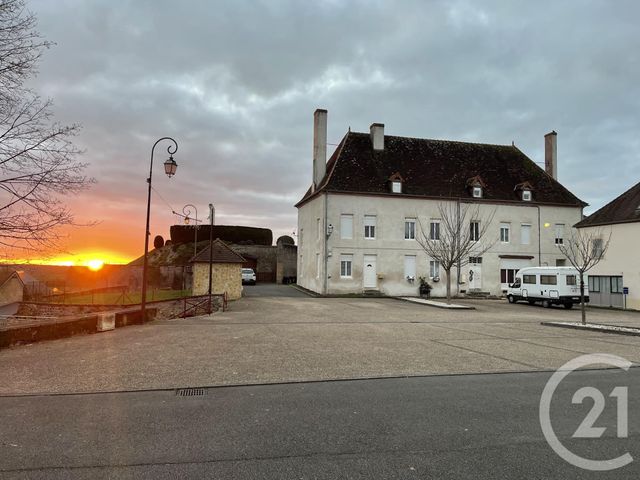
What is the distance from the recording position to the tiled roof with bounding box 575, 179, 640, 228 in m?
29.8

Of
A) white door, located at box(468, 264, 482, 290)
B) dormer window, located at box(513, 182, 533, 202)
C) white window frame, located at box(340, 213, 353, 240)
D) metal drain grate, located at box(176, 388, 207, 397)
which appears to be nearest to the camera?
metal drain grate, located at box(176, 388, 207, 397)

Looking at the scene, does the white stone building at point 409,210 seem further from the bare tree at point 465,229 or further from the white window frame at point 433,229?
the bare tree at point 465,229

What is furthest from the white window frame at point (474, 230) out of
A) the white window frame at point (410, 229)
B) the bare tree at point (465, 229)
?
the white window frame at point (410, 229)

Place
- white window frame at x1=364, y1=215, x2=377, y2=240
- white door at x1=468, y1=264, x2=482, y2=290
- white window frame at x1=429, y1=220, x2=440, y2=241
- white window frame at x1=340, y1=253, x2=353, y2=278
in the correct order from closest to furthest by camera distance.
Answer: white window frame at x1=340, y1=253, x2=353, y2=278 < white window frame at x1=364, y1=215, x2=377, y2=240 < white window frame at x1=429, y1=220, x2=440, y2=241 < white door at x1=468, y1=264, x2=482, y2=290

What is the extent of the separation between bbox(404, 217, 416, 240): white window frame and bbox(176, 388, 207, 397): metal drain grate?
99.5 ft

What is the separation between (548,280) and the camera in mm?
29594

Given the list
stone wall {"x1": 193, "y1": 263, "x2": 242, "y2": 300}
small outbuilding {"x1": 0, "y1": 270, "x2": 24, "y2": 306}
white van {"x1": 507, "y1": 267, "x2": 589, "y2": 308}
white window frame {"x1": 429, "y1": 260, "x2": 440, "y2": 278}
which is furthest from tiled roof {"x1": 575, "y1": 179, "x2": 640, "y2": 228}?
small outbuilding {"x1": 0, "y1": 270, "x2": 24, "y2": 306}

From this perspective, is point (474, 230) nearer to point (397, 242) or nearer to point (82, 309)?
point (397, 242)

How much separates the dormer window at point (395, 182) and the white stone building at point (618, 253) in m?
13.1

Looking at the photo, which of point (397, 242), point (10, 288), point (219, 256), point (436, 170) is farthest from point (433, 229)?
point (10, 288)

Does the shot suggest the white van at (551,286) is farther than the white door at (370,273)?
No

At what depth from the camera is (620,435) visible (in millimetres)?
5180

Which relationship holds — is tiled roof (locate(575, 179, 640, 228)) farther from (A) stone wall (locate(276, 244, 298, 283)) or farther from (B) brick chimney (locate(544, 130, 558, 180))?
(A) stone wall (locate(276, 244, 298, 283))

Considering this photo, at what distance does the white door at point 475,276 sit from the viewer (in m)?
37.3
